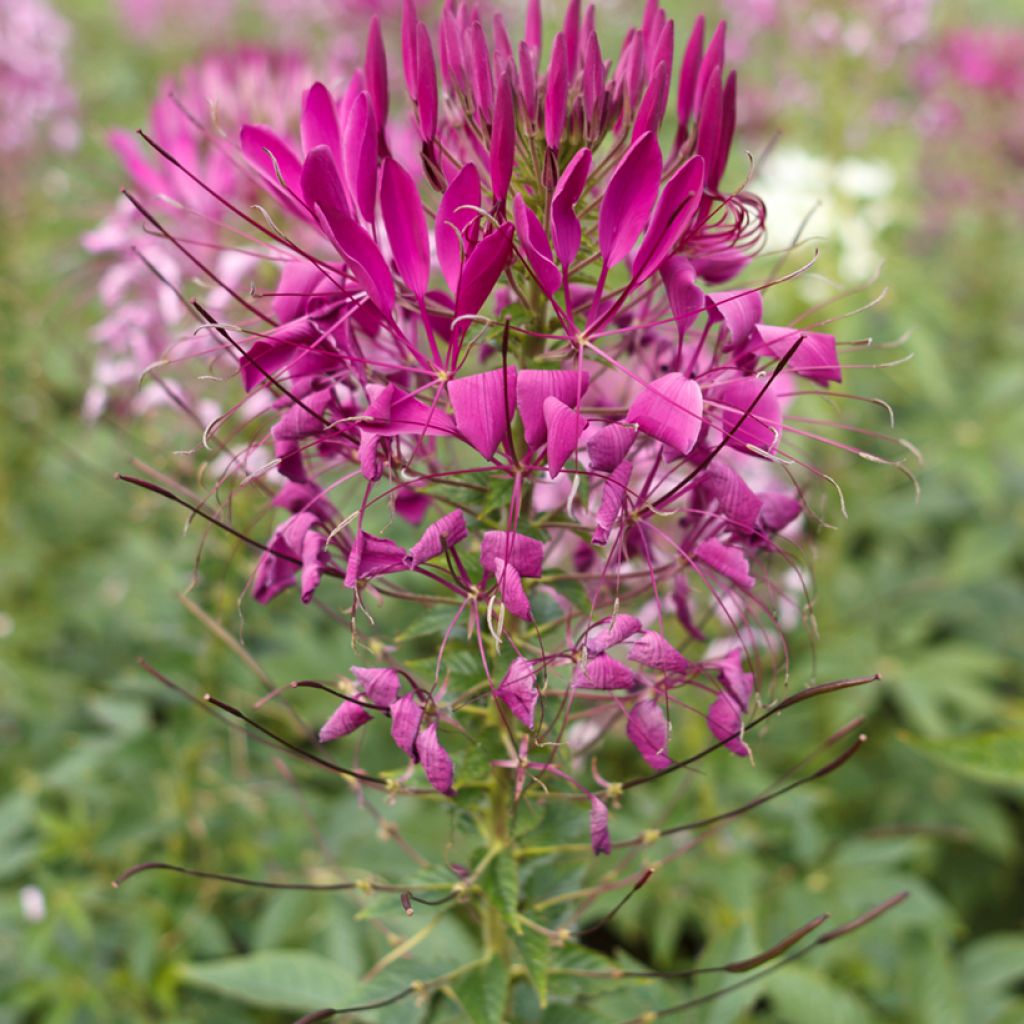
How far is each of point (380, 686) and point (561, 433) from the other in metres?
0.31

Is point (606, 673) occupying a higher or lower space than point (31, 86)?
lower

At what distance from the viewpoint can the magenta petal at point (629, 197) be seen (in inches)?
35.5

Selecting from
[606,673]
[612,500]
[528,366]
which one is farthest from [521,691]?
[528,366]

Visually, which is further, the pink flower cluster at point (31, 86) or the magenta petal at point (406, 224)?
the pink flower cluster at point (31, 86)

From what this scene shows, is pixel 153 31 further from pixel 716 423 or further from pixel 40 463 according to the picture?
pixel 716 423

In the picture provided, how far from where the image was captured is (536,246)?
3.01ft

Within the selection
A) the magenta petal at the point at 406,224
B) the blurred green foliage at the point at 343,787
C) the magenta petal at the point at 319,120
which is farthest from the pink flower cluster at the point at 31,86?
the magenta petal at the point at 406,224

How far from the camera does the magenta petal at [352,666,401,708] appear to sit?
0.96 meters

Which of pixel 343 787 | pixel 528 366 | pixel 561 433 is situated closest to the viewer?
pixel 561 433

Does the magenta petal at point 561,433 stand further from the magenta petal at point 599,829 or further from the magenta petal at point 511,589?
the magenta petal at point 599,829

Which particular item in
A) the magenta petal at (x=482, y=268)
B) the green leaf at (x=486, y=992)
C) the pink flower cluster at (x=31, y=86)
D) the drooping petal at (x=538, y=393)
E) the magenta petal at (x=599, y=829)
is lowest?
the green leaf at (x=486, y=992)

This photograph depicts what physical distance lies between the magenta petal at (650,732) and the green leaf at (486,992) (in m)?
0.35

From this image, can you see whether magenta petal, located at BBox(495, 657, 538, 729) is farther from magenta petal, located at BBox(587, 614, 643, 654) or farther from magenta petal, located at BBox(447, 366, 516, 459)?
magenta petal, located at BBox(447, 366, 516, 459)

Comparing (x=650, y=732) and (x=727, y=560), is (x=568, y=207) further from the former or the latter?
(x=650, y=732)
